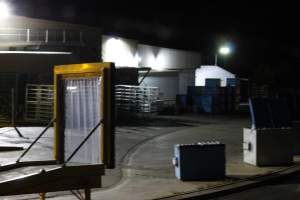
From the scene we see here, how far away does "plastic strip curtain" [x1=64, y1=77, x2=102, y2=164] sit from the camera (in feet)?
22.5

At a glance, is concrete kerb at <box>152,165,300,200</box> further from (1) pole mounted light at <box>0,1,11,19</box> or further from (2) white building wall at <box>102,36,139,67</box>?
(2) white building wall at <box>102,36,139,67</box>

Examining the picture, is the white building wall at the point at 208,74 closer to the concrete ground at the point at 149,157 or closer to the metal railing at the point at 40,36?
the metal railing at the point at 40,36

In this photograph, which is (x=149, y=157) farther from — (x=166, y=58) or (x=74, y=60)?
(x=166, y=58)

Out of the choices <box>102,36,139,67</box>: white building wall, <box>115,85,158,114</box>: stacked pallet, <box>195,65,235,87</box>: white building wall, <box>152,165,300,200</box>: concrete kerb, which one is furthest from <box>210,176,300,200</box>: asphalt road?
<box>195,65,235,87</box>: white building wall

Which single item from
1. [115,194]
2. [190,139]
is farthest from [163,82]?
[115,194]

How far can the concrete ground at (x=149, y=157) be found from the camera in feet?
32.3

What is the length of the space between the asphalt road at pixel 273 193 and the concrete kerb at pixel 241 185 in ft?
0.36

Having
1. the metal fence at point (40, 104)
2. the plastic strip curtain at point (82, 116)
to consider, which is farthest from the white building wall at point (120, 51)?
the plastic strip curtain at point (82, 116)

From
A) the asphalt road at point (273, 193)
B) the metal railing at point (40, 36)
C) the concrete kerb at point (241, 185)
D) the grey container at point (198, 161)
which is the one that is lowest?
the asphalt road at point (273, 193)

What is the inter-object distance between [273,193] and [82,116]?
14.9 ft

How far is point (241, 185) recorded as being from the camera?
10.3 m

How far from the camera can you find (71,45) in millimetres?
31797

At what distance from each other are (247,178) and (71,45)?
2234 cm

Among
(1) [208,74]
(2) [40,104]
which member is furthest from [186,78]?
(2) [40,104]
